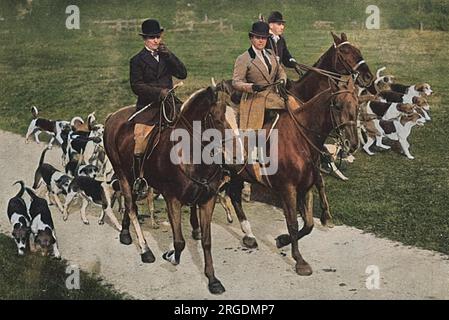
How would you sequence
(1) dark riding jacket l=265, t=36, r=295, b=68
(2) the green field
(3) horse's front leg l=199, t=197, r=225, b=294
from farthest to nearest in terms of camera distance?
(2) the green field → (1) dark riding jacket l=265, t=36, r=295, b=68 → (3) horse's front leg l=199, t=197, r=225, b=294

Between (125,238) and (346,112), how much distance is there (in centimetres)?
399

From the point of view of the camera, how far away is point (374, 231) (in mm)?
11180

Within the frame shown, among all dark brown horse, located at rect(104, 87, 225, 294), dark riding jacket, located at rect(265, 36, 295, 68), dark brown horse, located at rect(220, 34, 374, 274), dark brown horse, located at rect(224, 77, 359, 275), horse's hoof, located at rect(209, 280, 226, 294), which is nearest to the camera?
dark brown horse, located at rect(104, 87, 225, 294)

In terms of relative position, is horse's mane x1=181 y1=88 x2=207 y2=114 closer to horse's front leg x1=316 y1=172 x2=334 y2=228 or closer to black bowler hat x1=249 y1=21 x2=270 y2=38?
black bowler hat x1=249 y1=21 x2=270 y2=38

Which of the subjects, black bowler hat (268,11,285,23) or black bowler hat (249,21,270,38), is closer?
black bowler hat (249,21,270,38)

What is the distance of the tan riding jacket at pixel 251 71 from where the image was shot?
34.2 ft

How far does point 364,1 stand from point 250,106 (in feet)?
15.1

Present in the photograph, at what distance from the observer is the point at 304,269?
10016mm

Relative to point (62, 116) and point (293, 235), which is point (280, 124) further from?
point (62, 116)

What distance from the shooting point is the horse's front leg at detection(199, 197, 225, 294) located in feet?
31.4

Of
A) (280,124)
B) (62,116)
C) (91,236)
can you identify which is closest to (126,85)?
(62,116)

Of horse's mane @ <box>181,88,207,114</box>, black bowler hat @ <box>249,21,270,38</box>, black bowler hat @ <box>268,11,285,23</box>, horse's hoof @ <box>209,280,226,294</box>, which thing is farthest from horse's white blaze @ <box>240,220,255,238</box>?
black bowler hat @ <box>268,11,285,23</box>

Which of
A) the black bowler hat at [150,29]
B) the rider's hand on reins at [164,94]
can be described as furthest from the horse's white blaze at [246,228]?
the black bowler hat at [150,29]

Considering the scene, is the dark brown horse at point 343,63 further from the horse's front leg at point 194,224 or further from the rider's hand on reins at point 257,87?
the horse's front leg at point 194,224
